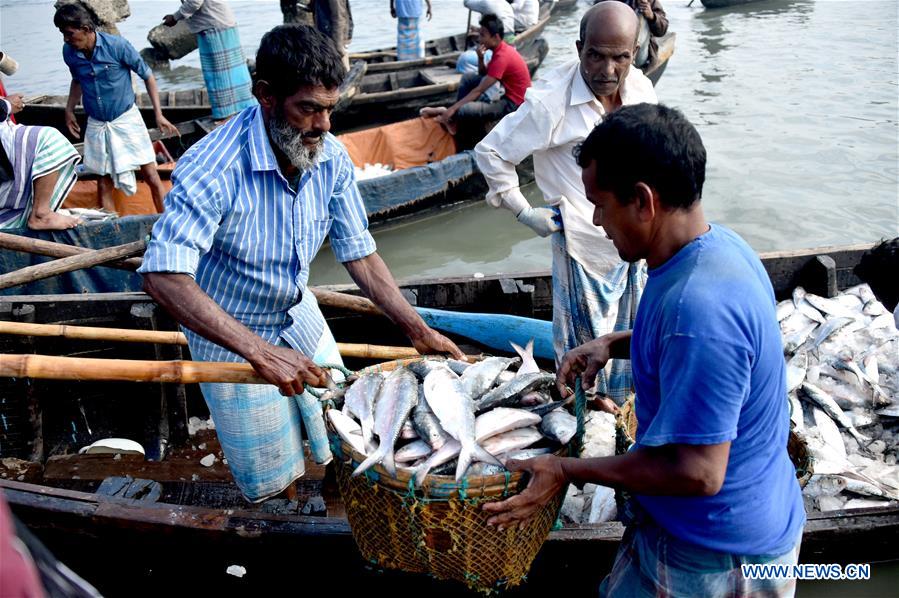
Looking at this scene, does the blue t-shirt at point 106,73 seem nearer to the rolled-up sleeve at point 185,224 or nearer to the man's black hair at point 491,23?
the man's black hair at point 491,23

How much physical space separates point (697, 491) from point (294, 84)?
2.01 meters

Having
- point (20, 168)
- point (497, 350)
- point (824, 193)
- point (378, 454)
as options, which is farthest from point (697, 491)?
point (824, 193)

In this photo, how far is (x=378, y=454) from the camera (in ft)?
7.59

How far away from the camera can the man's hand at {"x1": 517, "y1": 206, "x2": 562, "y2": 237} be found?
3.89 metres

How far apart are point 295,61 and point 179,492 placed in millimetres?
2846

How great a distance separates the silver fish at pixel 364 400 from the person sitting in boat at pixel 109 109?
5911mm

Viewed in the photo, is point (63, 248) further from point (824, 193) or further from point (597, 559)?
point (824, 193)

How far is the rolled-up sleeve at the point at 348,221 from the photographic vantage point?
3.29 metres

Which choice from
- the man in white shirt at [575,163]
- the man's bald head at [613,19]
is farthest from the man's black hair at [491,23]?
the man's bald head at [613,19]

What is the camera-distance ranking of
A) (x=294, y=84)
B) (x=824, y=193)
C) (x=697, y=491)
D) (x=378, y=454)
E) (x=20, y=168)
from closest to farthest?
(x=697, y=491)
(x=378, y=454)
(x=294, y=84)
(x=20, y=168)
(x=824, y=193)

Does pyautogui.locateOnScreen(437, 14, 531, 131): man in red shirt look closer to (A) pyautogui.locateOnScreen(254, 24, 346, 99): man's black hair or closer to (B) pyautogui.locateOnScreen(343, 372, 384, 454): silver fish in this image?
(A) pyautogui.locateOnScreen(254, 24, 346, 99): man's black hair

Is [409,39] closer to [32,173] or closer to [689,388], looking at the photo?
[32,173]

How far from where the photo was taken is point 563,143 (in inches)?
152

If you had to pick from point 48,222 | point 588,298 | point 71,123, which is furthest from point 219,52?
point 588,298
